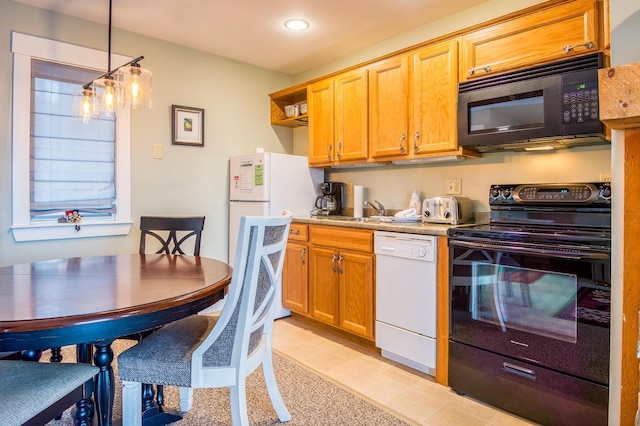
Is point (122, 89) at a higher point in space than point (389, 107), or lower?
lower

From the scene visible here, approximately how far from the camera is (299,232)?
10.3 feet

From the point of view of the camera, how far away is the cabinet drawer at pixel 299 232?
3.10m

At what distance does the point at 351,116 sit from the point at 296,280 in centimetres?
147

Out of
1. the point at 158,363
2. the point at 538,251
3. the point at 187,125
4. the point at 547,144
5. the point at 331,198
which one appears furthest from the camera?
the point at 331,198

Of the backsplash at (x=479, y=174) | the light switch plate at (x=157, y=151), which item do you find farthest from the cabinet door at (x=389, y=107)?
the light switch plate at (x=157, y=151)

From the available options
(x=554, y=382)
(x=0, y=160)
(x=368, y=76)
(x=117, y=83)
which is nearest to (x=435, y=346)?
(x=554, y=382)

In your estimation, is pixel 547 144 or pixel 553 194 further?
pixel 547 144

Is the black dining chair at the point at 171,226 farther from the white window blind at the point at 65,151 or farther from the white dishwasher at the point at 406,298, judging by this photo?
the white dishwasher at the point at 406,298

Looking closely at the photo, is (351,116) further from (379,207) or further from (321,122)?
(379,207)

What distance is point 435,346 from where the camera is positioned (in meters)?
2.22

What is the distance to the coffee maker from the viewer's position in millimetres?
3490

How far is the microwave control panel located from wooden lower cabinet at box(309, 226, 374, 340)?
4.39 ft

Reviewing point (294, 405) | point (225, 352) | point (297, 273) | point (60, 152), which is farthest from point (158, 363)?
point (60, 152)

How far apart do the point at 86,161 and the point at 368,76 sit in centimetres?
229
